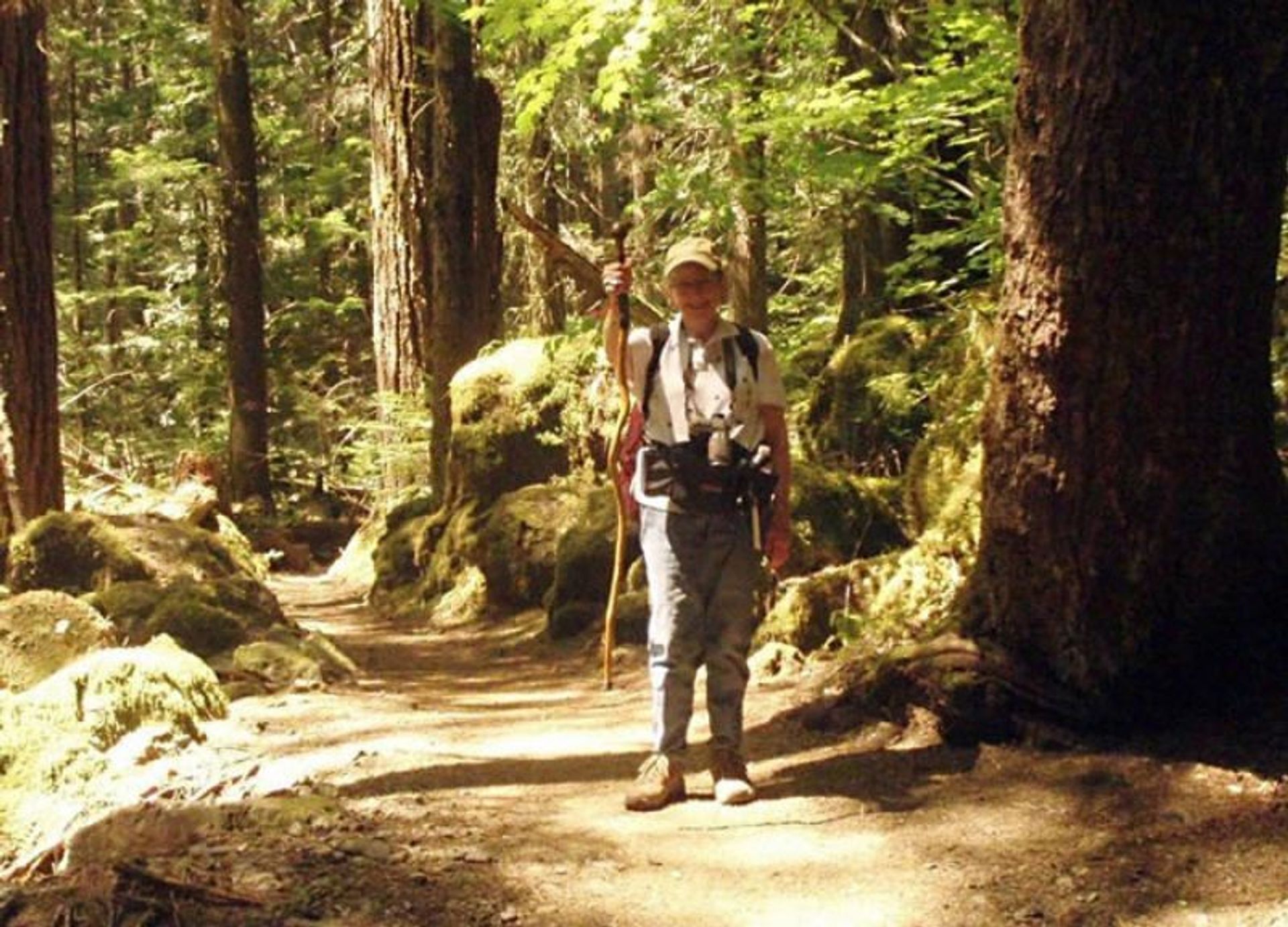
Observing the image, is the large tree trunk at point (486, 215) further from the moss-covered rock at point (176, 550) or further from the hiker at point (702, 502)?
the hiker at point (702, 502)

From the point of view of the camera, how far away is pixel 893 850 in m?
4.61

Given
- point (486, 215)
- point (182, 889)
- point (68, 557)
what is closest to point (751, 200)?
point (486, 215)

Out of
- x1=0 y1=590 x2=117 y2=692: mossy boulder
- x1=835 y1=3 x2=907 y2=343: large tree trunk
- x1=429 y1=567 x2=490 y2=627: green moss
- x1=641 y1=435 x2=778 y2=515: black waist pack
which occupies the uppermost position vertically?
x1=835 y1=3 x2=907 y2=343: large tree trunk

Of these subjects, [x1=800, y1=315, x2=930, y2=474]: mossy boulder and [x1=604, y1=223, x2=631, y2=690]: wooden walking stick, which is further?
[x1=800, y1=315, x2=930, y2=474]: mossy boulder

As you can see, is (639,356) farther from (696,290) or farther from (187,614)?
(187,614)

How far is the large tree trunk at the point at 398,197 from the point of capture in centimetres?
1545

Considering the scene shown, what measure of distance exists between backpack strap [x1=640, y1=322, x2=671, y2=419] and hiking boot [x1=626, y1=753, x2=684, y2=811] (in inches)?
57.4

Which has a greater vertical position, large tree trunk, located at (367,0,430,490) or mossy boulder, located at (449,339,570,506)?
large tree trunk, located at (367,0,430,490)

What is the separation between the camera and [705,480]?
5.20m

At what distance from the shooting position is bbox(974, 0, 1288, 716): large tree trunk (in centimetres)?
488

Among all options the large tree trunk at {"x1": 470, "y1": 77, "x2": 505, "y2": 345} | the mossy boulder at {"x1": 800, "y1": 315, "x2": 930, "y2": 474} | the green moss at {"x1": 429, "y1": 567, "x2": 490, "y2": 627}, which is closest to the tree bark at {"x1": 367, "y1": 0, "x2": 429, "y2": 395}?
the large tree trunk at {"x1": 470, "y1": 77, "x2": 505, "y2": 345}

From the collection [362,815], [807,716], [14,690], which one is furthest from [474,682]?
[362,815]

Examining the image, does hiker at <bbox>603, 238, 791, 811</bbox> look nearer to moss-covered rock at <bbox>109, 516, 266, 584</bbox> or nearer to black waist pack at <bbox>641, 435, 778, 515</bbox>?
black waist pack at <bbox>641, 435, 778, 515</bbox>

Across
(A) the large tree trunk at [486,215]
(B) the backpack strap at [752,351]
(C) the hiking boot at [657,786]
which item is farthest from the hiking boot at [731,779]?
(A) the large tree trunk at [486,215]
